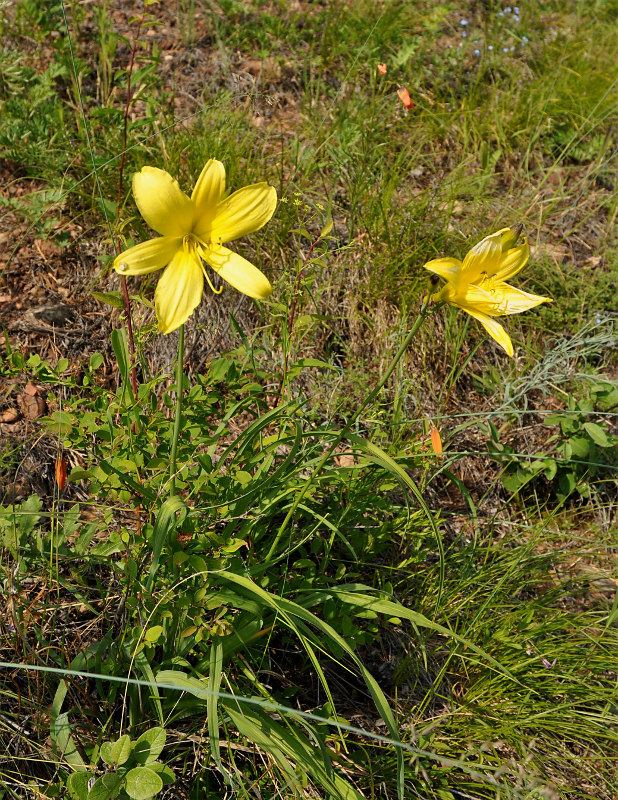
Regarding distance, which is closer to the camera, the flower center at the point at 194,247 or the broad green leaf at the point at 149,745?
the flower center at the point at 194,247

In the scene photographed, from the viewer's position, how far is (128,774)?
4.49 feet

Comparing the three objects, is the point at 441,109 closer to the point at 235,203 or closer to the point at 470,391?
the point at 470,391

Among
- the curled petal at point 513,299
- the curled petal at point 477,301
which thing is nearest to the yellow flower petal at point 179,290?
the curled petal at point 477,301

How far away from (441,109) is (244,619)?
8.51ft

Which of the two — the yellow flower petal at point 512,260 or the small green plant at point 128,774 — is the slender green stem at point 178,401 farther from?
the yellow flower petal at point 512,260

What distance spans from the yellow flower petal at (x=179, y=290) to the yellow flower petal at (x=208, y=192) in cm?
7

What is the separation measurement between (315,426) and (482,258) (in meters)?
1.07

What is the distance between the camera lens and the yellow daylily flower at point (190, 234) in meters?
1.18

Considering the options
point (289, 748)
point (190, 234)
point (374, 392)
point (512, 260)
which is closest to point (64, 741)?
point (289, 748)

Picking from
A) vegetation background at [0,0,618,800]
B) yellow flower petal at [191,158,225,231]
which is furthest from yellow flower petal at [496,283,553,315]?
yellow flower petal at [191,158,225,231]

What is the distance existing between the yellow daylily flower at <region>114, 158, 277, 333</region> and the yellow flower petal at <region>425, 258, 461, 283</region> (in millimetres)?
310

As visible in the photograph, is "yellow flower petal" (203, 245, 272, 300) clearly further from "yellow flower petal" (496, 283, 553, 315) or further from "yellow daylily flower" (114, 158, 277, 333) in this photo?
"yellow flower petal" (496, 283, 553, 315)

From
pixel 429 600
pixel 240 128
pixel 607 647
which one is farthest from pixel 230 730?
pixel 240 128

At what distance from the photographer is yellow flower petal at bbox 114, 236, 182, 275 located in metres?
1.16
